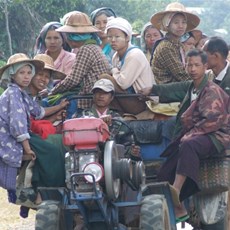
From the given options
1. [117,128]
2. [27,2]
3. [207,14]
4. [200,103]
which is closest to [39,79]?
[117,128]

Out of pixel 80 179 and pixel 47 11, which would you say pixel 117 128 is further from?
pixel 47 11

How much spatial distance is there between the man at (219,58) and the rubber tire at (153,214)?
5.96 ft

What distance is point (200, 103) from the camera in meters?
7.66

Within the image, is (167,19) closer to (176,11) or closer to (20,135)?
(176,11)

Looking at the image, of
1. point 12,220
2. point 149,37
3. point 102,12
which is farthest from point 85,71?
point 12,220

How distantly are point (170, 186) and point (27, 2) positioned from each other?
20793 mm

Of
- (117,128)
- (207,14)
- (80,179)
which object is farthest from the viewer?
(207,14)

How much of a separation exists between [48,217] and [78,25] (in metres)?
2.91

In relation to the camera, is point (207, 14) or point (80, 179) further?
point (207, 14)

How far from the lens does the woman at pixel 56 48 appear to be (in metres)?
9.42

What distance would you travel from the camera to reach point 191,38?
10766 mm

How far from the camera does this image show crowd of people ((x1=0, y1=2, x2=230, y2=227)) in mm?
7523

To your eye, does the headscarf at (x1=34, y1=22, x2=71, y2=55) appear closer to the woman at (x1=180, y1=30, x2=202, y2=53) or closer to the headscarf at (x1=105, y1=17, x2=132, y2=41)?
the woman at (x1=180, y1=30, x2=202, y2=53)

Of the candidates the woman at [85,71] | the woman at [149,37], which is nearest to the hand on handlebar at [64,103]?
the woman at [85,71]
